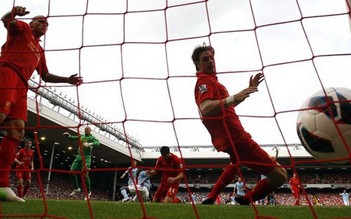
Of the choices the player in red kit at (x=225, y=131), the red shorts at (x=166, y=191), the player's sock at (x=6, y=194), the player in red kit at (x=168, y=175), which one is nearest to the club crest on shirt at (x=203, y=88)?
the player in red kit at (x=225, y=131)

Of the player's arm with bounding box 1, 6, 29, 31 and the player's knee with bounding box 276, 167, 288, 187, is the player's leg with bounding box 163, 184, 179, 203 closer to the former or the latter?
the player's knee with bounding box 276, 167, 288, 187

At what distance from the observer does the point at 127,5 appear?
3.33 meters

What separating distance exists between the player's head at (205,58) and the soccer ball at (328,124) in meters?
0.86

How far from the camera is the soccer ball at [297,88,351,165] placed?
9.13ft

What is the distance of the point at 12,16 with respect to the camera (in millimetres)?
3178

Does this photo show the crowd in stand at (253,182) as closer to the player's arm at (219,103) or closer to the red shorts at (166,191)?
the red shorts at (166,191)

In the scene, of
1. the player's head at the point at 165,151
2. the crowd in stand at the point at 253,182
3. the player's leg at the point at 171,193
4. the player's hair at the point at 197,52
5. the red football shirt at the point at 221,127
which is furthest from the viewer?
the crowd in stand at the point at 253,182

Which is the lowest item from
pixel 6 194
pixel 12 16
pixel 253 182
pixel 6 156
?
pixel 253 182

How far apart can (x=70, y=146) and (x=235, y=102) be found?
2228cm

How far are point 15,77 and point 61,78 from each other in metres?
0.43

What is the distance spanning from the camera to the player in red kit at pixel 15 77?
3139mm

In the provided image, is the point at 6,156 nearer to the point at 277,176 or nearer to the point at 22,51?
the point at 22,51

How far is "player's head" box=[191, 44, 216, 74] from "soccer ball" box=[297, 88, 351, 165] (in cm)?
86

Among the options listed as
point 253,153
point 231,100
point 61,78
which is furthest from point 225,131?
point 61,78
